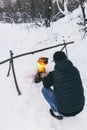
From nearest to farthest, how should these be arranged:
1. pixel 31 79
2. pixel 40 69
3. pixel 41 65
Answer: pixel 41 65 → pixel 40 69 → pixel 31 79

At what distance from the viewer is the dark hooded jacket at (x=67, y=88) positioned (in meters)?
6.02

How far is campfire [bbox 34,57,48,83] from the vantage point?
742 cm

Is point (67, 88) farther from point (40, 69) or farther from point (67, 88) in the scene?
point (40, 69)

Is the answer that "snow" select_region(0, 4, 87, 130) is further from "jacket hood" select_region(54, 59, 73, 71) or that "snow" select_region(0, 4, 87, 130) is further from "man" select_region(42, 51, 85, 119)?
"jacket hood" select_region(54, 59, 73, 71)

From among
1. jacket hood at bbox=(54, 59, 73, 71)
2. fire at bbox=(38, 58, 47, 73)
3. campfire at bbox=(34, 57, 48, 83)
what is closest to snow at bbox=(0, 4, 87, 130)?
campfire at bbox=(34, 57, 48, 83)

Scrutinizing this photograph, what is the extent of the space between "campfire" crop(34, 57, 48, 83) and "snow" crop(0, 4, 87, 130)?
125mm

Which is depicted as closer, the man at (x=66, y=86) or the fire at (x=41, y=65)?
the man at (x=66, y=86)

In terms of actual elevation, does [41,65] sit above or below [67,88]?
above

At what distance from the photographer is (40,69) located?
777 centimetres

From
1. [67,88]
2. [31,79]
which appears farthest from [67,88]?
[31,79]

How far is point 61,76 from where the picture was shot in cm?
603

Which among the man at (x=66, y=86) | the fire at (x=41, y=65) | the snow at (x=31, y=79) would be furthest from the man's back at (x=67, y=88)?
the fire at (x=41, y=65)

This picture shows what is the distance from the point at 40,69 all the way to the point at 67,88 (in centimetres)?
179

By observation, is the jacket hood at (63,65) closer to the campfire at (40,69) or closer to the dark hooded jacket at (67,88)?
the dark hooded jacket at (67,88)
